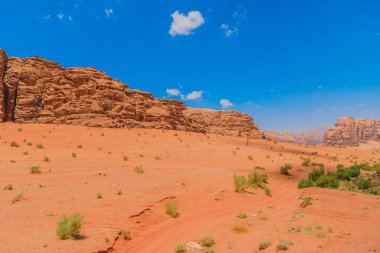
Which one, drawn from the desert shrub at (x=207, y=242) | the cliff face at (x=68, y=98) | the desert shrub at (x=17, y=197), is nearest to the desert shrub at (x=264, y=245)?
the desert shrub at (x=207, y=242)

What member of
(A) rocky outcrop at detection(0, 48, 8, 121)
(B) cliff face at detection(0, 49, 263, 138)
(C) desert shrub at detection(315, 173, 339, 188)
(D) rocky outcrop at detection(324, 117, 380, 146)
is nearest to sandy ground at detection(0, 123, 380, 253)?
(C) desert shrub at detection(315, 173, 339, 188)

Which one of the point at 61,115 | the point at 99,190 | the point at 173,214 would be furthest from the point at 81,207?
the point at 61,115

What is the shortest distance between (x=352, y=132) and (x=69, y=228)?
442 ft

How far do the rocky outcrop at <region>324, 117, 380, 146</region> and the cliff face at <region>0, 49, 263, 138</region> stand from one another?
90452 mm

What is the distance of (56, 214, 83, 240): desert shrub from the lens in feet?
23.9

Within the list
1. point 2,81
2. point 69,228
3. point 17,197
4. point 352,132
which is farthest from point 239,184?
point 352,132

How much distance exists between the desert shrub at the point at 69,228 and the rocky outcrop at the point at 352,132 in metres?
124

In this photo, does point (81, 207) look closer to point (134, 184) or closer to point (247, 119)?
point (134, 184)

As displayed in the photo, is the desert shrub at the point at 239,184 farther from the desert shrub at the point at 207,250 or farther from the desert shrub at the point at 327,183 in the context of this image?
the desert shrub at the point at 207,250

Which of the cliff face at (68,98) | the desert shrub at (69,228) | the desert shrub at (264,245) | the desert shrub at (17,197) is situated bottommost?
the desert shrub at (264,245)

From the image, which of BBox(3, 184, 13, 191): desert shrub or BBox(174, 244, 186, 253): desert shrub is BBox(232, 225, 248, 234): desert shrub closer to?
BBox(174, 244, 186, 253): desert shrub

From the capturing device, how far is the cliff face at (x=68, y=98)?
40.3m

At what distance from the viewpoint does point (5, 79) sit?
135 feet

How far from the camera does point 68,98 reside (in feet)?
139
